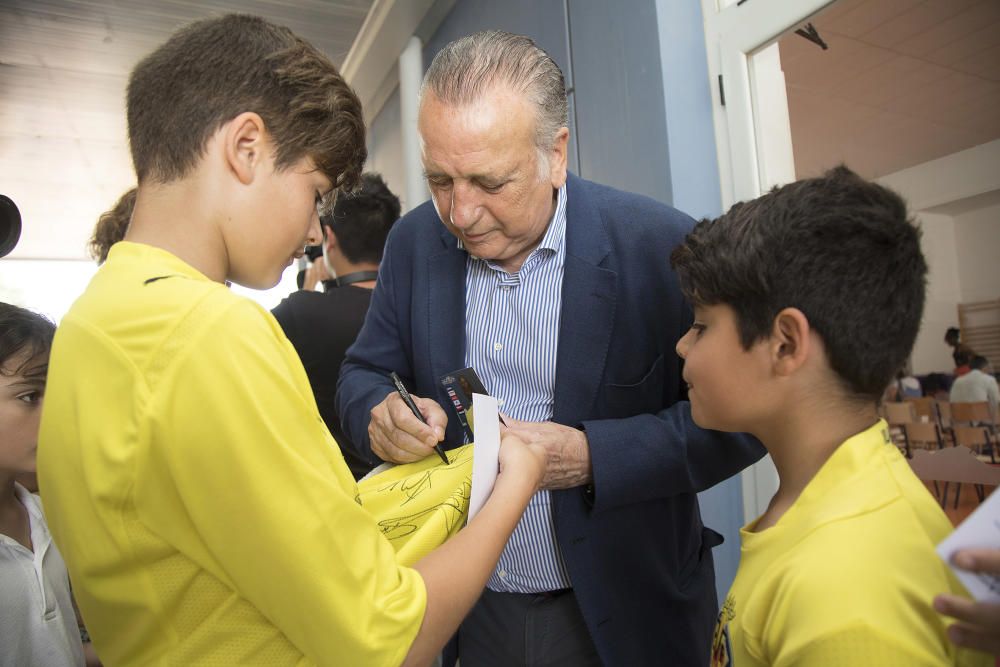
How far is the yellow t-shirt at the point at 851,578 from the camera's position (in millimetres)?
743

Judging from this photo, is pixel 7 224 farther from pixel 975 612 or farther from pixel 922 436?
pixel 922 436

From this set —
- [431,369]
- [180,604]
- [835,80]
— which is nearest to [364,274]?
[431,369]

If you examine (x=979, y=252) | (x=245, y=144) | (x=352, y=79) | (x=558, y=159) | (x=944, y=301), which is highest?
(x=352, y=79)

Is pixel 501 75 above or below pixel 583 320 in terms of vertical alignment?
above

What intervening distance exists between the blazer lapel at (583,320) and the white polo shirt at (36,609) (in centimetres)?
122

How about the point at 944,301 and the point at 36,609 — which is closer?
the point at 36,609

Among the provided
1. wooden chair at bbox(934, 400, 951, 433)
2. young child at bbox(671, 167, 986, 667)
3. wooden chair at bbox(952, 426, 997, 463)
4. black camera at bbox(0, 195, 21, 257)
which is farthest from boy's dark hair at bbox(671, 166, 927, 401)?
black camera at bbox(0, 195, 21, 257)

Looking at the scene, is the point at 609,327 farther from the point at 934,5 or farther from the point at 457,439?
the point at 934,5

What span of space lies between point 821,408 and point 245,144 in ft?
2.86

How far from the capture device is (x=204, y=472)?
2.28 feet

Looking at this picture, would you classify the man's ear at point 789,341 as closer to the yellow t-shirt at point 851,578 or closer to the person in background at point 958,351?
the yellow t-shirt at point 851,578

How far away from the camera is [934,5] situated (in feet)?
7.65

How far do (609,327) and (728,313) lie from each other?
38 cm

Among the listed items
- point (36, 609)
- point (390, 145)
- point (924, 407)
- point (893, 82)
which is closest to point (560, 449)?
point (36, 609)
